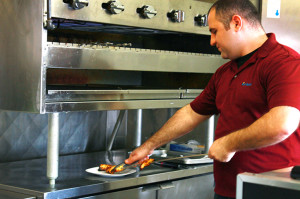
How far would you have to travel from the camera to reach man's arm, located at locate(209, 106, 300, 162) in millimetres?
1933

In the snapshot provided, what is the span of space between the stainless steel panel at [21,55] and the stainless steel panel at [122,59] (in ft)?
0.25

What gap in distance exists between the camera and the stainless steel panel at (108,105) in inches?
91.0

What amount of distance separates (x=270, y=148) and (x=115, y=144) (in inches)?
65.0

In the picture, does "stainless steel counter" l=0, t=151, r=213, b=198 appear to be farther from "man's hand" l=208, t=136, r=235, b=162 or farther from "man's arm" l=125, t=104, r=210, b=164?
"man's hand" l=208, t=136, r=235, b=162

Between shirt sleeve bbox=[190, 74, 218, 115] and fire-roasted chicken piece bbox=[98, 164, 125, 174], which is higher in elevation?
shirt sleeve bbox=[190, 74, 218, 115]

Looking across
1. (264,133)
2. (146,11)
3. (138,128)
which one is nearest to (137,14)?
(146,11)

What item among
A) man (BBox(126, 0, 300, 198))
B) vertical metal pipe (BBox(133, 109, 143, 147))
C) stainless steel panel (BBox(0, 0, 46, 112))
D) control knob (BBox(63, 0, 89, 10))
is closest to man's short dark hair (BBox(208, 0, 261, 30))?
man (BBox(126, 0, 300, 198))

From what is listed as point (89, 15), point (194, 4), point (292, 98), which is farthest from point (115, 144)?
point (292, 98)

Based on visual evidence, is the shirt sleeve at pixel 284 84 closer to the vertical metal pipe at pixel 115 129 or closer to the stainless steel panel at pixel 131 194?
the stainless steel panel at pixel 131 194

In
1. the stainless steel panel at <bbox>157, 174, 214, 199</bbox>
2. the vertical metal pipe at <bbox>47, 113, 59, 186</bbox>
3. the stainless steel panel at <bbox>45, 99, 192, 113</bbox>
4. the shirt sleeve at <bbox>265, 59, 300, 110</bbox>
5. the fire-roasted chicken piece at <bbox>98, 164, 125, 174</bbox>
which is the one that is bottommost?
the stainless steel panel at <bbox>157, 174, 214, 199</bbox>

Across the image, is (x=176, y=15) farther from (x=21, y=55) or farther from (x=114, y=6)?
(x=21, y=55)

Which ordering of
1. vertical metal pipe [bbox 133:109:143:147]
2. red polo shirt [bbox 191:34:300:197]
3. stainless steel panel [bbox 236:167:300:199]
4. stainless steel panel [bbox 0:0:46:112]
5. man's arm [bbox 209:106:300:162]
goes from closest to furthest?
1. stainless steel panel [bbox 236:167:300:199]
2. man's arm [bbox 209:106:300:162]
3. red polo shirt [bbox 191:34:300:197]
4. stainless steel panel [bbox 0:0:46:112]
5. vertical metal pipe [bbox 133:109:143:147]

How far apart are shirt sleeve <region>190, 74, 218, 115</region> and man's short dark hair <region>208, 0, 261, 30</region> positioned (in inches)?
13.8

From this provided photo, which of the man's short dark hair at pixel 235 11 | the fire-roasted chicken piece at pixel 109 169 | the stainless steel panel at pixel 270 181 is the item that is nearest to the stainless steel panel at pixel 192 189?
the fire-roasted chicken piece at pixel 109 169
